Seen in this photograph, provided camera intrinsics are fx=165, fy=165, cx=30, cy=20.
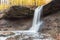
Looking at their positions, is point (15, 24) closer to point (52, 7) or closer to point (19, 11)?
point (19, 11)

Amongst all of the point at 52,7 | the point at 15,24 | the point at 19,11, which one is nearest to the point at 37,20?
the point at 52,7

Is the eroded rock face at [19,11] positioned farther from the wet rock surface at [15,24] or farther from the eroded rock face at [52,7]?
the eroded rock face at [52,7]

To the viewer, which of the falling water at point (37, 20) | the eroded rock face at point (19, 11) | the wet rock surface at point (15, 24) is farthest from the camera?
the eroded rock face at point (19, 11)

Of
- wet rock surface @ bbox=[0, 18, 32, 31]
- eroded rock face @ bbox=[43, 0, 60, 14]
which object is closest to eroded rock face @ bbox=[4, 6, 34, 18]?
wet rock surface @ bbox=[0, 18, 32, 31]

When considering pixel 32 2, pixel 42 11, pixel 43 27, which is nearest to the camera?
pixel 43 27

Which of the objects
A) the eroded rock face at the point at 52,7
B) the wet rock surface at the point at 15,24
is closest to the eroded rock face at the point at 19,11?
the wet rock surface at the point at 15,24

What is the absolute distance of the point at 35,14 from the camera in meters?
8.12

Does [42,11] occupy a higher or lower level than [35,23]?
higher

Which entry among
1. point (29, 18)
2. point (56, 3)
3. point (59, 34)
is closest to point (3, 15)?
point (29, 18)

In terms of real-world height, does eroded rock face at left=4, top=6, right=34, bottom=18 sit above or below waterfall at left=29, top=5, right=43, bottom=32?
above

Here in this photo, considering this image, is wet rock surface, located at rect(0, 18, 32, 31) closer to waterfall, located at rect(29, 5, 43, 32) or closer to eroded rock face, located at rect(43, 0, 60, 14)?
waterfall, located at rect(29, 5, 43, 32)

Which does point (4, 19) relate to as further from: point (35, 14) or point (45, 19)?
point (45, 19)

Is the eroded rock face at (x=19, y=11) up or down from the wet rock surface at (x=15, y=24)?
up

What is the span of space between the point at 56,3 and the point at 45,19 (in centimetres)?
105
